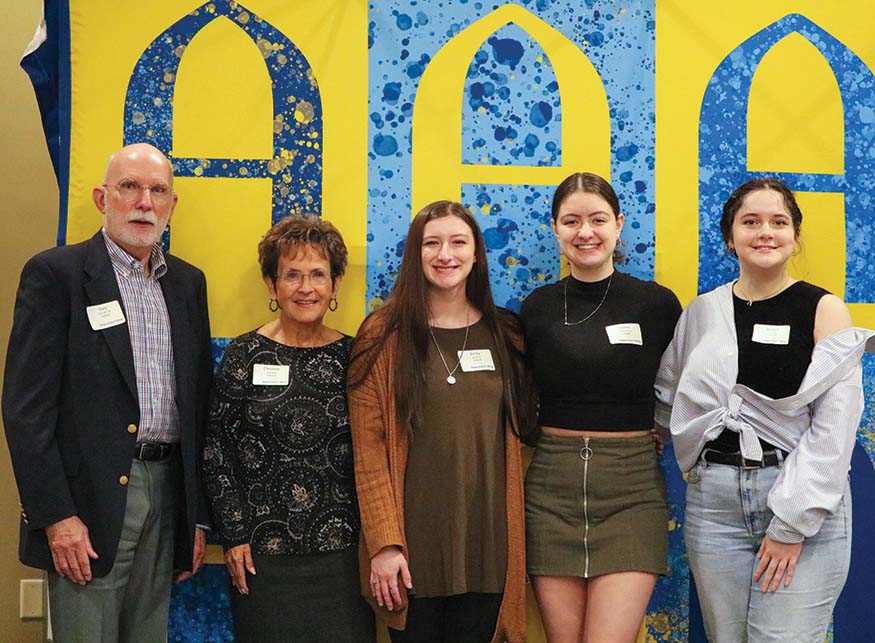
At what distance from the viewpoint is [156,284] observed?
2.59m

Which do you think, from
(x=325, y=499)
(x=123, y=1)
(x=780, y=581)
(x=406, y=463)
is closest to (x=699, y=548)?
(x=780, y=581)

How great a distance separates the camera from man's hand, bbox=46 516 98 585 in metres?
2.29

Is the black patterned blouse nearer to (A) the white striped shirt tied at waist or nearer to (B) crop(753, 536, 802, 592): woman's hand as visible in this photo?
(A) the white striped shirt tied at waist

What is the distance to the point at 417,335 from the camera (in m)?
2.49

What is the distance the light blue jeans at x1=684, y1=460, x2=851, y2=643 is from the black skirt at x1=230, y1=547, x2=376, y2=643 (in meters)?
1.15

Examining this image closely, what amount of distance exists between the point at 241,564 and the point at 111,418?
62 cm

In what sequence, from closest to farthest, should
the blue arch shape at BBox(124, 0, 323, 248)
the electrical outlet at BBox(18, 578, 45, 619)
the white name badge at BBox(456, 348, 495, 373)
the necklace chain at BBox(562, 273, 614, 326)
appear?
the white name badge at BBox(456, 348, 495, 373)
the necklace chain at BBox(562, 273, 614, 326)
the blue arch shape at BBox(124, 0, 323, 248)
the electrical outlet at BBox(18, 578, 45, 619)

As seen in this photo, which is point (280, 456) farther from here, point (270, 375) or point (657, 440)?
point (657, 440)

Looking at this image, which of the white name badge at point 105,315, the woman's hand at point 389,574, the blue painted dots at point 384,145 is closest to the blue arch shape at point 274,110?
the blue painted dots at point 384,145

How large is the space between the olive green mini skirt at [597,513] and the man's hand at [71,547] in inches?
53.9

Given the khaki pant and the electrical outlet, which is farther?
the electrical outlet

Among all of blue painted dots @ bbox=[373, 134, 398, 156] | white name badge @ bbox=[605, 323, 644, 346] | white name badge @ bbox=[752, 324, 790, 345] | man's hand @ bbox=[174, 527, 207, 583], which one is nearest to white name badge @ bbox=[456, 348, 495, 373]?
white name badge @ bbox=[605, 323, 644, 346]

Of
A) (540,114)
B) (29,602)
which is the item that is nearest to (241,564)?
(29,602)

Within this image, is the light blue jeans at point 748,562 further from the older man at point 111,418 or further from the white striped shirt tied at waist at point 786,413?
the older man at point 111,418
